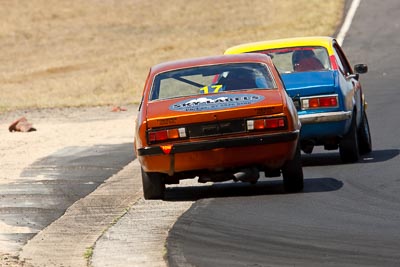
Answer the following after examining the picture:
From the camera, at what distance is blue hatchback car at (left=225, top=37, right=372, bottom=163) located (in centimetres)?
1386

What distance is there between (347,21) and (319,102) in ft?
97.6

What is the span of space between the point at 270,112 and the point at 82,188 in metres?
2.86

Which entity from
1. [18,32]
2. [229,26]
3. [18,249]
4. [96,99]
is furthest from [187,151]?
[18,32]

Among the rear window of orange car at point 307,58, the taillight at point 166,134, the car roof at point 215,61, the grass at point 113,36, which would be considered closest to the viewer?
the taillight at point 166,134

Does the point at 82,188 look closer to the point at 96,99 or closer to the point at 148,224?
the point at 148,224

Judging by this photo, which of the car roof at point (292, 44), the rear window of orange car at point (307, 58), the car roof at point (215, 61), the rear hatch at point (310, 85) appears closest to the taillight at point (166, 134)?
the car roof at point (215, 61)

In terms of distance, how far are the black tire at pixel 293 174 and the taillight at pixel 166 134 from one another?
3.67 ft

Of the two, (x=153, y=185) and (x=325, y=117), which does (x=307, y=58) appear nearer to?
(x=325, y=117)

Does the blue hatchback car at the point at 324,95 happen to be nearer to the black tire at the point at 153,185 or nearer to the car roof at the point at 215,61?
the car roof at the point at 215,61

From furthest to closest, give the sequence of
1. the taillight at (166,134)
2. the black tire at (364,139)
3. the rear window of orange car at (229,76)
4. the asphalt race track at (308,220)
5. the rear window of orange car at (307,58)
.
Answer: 1. the black tire at (364,139)
2. the rear window of orange car at (307,58)
3. the rear window of orange car at (229,76)
4. the taillight at (166,134)
5. the asphalt race track at (308,220)

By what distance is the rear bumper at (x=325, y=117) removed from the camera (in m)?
13.8

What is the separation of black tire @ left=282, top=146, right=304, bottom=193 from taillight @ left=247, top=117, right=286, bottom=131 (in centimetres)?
51

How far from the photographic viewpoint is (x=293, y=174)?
12.0 meters

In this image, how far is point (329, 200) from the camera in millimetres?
11406
